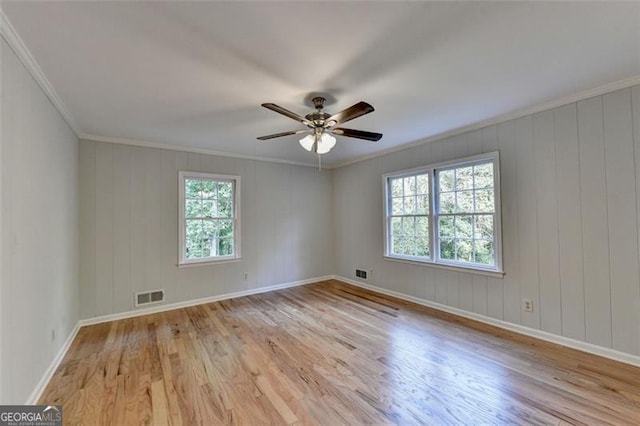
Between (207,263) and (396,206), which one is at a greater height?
(396,206)

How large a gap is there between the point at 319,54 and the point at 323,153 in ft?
3.98

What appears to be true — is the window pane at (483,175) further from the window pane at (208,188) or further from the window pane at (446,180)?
the window pane at (208,188)

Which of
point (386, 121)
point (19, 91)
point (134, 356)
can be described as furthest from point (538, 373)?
point (19, 91)

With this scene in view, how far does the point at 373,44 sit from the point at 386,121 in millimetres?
1555

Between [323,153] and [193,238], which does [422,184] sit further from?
[193,238]

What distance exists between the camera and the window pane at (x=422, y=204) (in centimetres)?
418

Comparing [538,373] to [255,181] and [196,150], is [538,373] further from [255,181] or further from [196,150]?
[196,150]

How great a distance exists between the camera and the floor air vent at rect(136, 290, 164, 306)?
12.9 ft

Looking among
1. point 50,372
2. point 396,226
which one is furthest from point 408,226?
point 50,372

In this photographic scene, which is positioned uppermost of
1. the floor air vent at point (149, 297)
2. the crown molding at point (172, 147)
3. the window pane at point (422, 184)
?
the crown molding at point (172, 147)

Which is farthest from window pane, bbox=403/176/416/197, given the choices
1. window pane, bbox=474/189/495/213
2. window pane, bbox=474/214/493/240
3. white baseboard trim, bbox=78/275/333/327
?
white baseboard trim, bbox=78/275/333/327

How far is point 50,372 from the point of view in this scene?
2350 millimetres

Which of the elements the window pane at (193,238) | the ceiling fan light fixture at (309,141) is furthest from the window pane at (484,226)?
the window pane at (193,238)

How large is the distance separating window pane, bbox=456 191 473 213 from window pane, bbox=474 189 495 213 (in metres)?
0.08
